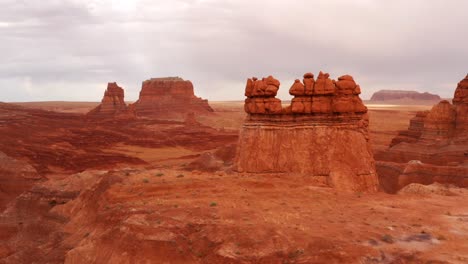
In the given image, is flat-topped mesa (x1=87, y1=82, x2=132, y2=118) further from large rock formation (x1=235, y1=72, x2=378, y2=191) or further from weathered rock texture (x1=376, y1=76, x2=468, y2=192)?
large rock formation (x1=235, y1=72, x2=378, y2=191)

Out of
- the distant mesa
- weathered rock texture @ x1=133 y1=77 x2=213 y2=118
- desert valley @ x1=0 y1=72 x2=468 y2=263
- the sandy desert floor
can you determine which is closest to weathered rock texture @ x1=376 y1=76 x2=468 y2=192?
desert valley @ x1=0 y1=72 x2=468 y2=263

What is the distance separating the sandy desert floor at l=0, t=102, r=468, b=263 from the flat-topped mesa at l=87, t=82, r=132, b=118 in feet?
236

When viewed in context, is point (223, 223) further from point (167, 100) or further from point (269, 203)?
point (167, 100)

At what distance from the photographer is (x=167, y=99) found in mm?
110312

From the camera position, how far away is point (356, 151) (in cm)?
1877

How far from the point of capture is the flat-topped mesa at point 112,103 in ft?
303

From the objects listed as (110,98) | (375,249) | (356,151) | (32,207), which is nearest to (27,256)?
(32,207)

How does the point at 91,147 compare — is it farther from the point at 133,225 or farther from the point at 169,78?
the point at 169,78

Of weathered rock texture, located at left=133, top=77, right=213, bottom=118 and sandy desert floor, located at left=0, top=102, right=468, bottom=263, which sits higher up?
weathered rock texture, located at left=133, top=77, right=213, bottom=118

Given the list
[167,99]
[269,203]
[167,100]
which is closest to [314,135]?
[269,203]

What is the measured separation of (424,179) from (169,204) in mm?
20168

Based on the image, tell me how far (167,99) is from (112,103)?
18.9 m

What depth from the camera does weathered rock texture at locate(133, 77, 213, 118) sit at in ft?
356

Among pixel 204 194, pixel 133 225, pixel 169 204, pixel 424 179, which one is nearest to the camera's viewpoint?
pixel 133 225
